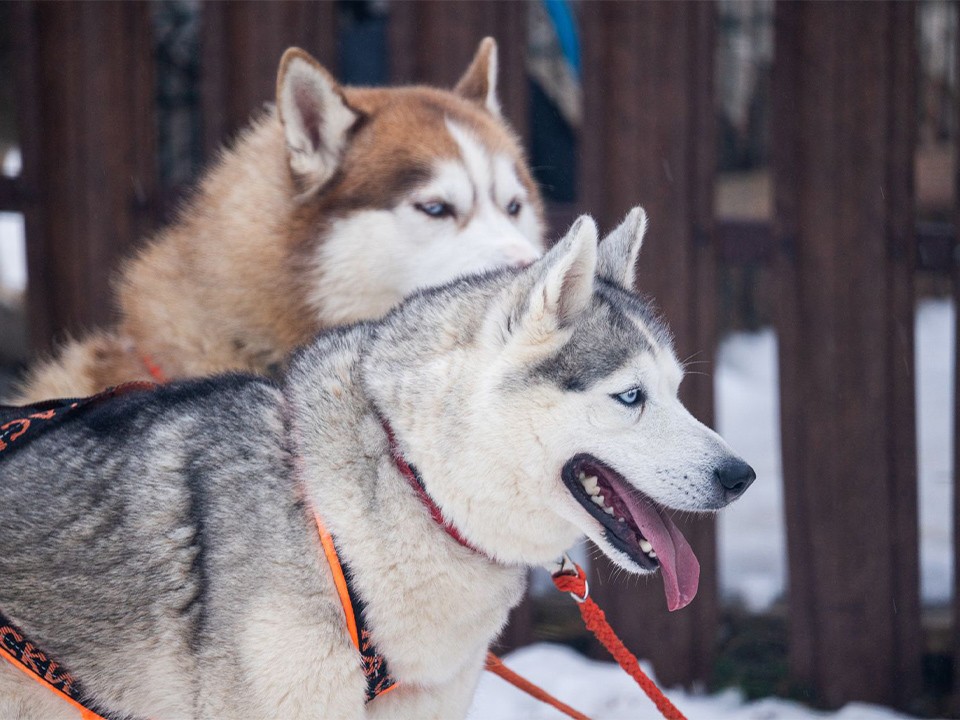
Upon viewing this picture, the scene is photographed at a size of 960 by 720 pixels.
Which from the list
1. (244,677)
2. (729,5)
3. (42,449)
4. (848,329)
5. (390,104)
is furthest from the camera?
(729,5)

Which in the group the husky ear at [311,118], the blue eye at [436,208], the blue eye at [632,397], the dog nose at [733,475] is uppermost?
the husky ear at [311,118]

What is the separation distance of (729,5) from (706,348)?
4.99 m

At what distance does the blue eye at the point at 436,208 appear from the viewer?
3279 mm

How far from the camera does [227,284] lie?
318 centimetres

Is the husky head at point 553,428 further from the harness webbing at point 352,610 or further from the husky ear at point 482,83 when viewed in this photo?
the husky ear at point 482,83

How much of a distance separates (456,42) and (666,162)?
107cm

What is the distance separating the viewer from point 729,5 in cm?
812

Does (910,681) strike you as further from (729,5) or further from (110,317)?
(729,5)

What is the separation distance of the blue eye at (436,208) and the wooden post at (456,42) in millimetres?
1147

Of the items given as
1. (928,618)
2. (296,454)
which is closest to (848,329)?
(928,618)

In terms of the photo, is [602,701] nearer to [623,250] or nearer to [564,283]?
[623,250]

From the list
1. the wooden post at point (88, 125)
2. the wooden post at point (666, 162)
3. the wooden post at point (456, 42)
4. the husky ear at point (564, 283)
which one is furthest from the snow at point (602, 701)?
the wooden post at point (88, 125)

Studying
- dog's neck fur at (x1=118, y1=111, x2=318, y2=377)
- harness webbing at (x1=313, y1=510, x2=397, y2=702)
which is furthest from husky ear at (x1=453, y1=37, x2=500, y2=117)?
harness webbing at (x1=313, y1=510, x2=397, y2=702)

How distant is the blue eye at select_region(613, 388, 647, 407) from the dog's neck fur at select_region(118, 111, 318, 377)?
1.31 meters
